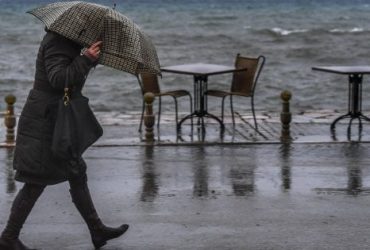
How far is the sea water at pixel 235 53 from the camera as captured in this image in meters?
28.8

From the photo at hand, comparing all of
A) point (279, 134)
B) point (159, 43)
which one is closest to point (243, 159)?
point (279, 134)

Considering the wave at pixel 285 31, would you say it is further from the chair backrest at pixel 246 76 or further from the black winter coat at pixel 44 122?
the black winter coat at pixel 44 122

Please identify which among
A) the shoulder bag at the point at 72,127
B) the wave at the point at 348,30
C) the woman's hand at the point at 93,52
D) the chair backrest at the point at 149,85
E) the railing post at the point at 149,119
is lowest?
the wave at the point at 348,30

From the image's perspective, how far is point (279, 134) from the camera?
1551 centimetres

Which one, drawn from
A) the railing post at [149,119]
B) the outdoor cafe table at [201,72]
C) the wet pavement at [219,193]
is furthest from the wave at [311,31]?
the wet pavement at [219,193]

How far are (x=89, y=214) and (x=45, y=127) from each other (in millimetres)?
824

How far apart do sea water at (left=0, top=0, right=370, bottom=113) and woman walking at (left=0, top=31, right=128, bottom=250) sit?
1201cm

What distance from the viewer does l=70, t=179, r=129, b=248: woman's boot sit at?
8.81 metres

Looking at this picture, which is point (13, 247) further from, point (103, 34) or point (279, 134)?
point (279, 134)

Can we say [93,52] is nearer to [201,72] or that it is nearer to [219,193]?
[219,193]

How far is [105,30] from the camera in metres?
8.52

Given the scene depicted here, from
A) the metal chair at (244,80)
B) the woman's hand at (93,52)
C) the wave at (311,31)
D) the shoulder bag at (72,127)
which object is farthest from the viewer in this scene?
the wave at (311,31)

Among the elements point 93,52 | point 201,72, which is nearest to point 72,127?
point 93,52

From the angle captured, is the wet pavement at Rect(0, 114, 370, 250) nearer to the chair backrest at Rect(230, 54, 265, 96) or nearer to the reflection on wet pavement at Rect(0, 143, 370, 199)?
Result: the reflection on wet pavement at Rect(0, 143, 370, 199)
